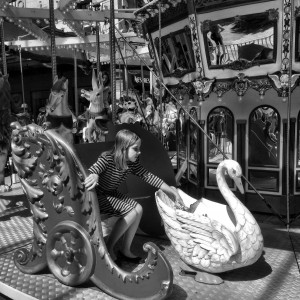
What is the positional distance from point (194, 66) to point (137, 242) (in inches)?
116

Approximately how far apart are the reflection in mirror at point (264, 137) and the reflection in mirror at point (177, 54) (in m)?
1.23

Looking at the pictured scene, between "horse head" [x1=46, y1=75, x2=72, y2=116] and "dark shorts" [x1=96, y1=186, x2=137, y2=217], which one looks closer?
"dark shorts" [x1=96, y1=186, x2=137, y2=217]

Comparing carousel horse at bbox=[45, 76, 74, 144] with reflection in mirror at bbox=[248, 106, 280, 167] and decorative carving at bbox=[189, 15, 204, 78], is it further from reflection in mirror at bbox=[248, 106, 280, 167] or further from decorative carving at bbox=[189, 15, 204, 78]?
reflection in mirror at bbox=[248, 106, 280, 167]

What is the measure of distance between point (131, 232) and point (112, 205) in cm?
33

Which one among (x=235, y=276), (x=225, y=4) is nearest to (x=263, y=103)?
(x=225, y=4)

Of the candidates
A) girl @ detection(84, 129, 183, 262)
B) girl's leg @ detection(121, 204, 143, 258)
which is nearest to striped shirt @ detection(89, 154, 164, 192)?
girl @ detection(84, 129, 183, 262)

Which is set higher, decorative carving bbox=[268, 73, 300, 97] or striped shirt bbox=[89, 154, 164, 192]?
decorative carving bbox=[268, 73, 300, 97]

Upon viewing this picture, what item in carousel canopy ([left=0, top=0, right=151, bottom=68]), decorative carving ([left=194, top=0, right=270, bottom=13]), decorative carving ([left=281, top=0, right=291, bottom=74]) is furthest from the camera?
carousel canopy ([left=0, top=0, right=151, bottom=68])

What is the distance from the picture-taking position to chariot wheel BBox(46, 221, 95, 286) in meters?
3.09

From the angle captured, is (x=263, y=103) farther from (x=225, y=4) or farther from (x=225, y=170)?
(x=225, y=170)

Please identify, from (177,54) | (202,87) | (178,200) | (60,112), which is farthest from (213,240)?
(177,54)

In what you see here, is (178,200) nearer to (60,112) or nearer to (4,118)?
(60,112)

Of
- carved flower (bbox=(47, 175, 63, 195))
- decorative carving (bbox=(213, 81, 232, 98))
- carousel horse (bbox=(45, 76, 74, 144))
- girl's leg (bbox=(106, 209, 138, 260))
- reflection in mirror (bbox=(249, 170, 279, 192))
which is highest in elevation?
decorative carving (bbox=(213, 81, 232, 98))

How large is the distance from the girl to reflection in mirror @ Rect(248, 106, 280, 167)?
101 inches
